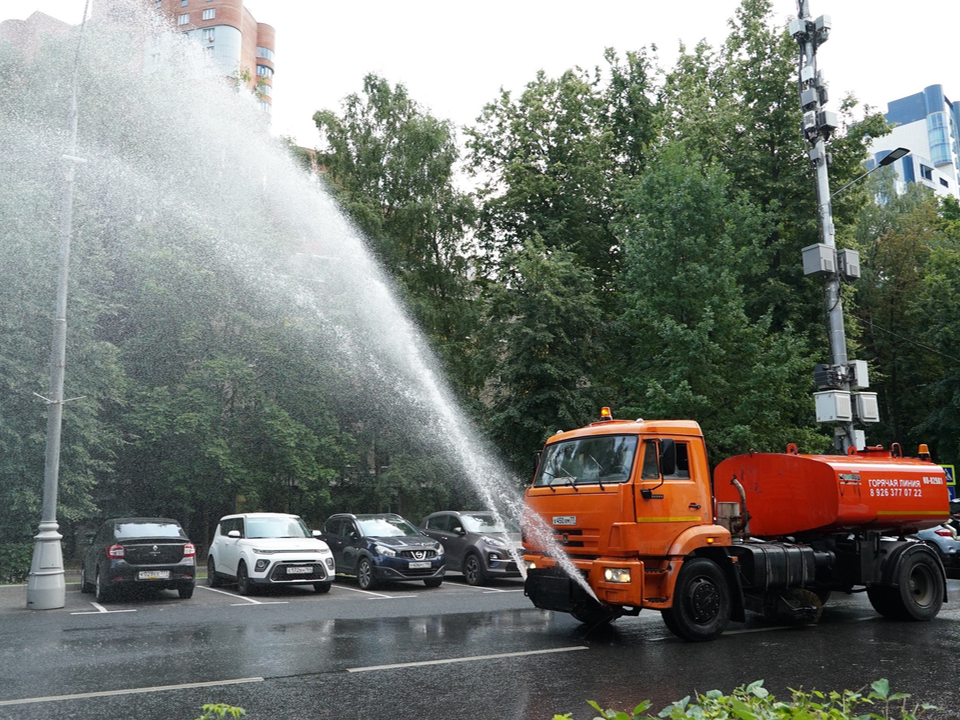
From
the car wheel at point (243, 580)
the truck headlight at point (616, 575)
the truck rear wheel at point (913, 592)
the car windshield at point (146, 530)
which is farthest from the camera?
the car wheel at point (243, 580)

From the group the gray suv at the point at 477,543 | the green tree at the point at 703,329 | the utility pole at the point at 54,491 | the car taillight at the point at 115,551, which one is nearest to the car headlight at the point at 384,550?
the gray suv at the point at 477,543

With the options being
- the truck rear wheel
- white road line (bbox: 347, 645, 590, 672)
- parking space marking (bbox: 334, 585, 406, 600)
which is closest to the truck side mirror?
white road line (bbox: 347, 645, 590, 672)

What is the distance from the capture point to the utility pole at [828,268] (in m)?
17.4

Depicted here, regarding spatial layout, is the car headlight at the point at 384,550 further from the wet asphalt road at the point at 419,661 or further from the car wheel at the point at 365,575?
the wet asphalt road at the point at 419,661

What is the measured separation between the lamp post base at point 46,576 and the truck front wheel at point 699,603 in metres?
11.0

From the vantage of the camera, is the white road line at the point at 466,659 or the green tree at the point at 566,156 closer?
the white road line at the point at 466,659

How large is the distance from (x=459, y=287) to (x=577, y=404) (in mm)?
11716

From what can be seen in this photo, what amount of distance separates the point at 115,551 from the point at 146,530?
A: 939 mm

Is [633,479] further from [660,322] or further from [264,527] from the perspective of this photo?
[660,322]

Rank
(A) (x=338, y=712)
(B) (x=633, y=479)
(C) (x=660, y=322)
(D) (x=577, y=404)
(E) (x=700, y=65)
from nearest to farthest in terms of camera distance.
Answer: (A) (x=338, y=712) < (B) (x=633, y=479) < (C) (x=660, y=322) < (D) (x=577, y=404) < (E) (x=700, y=65)

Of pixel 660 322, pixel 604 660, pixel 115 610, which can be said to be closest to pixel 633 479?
pixel 604 660

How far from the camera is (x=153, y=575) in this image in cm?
1644

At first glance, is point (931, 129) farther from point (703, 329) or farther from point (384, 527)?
point (384, 527)

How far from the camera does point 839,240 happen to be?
31.5 m
